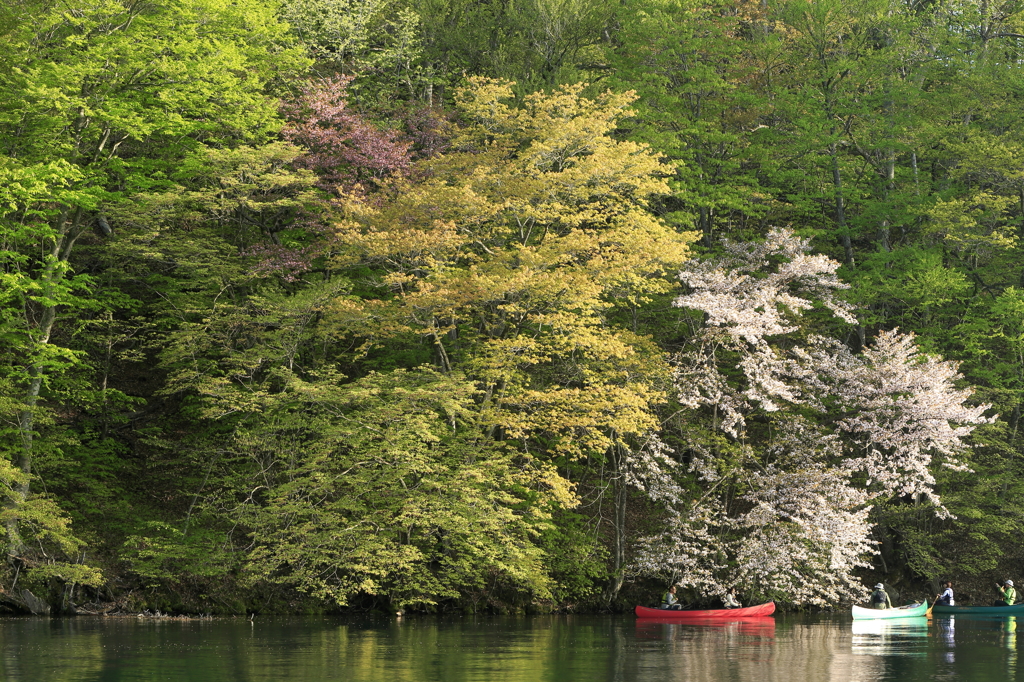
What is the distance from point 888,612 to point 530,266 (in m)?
14.5

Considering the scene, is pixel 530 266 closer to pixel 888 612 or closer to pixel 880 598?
pixel 888 612

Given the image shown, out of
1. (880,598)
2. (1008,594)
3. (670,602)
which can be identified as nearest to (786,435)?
(880,598)

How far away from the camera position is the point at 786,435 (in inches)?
1423

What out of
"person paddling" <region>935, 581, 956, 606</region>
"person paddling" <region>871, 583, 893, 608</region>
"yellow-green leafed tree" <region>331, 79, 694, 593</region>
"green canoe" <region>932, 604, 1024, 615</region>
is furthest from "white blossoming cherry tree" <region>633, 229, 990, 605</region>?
"green canoe" <region>932, 604, 1024, 615</region>

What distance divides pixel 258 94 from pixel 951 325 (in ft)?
92.4

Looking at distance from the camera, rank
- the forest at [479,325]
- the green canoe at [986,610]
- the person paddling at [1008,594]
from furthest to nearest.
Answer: the person paddling at [1008,594], the green canoe at [986,610], the forest at [479,325]

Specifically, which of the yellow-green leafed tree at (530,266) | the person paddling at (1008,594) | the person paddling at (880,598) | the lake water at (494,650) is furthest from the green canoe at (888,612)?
the yellow-green leafed tree at (530,266)

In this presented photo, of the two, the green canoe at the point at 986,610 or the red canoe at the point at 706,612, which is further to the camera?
the green canoe at the point at 986,610

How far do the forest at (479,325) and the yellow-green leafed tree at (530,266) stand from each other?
162mm

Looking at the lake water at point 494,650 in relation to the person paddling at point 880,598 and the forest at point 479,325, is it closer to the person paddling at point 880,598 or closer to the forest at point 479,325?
the person paddling at point 880,598

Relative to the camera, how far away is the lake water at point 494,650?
1762 cm

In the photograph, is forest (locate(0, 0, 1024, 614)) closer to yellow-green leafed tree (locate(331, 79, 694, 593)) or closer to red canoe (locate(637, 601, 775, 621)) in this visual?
yellow-green leafed tree (locate(331, 79, 694, 593))

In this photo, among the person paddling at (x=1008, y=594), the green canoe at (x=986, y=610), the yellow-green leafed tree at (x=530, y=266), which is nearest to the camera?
the yellow-green leafed tree at (x=530, y=266)

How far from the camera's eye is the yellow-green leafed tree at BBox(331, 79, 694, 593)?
102ft
